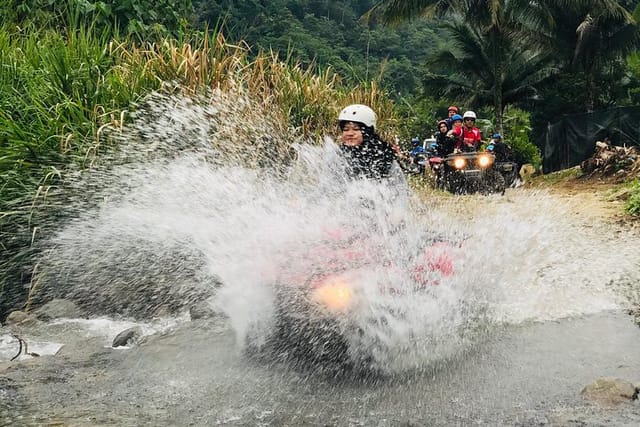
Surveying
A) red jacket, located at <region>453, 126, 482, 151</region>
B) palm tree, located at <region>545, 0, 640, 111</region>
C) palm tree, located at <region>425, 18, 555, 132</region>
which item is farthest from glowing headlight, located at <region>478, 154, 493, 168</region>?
palm tree, located at <region>425, 18, 555, 132</region>

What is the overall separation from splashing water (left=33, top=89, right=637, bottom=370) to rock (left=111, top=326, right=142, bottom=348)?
715 millimetres

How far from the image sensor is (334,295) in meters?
4.01

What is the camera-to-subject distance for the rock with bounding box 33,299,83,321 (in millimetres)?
5742

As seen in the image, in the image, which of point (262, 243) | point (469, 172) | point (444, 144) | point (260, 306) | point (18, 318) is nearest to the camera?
point (260, 306)

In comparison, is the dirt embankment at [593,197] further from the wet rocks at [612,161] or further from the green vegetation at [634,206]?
the wet rocks at [612,161]

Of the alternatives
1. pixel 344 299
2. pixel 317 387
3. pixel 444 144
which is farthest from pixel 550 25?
pixel 317 387

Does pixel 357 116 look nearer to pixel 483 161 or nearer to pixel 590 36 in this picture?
pixel 483 161

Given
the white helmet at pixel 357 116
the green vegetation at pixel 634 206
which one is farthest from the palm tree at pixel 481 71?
→ the white helmet at pixel 357 116

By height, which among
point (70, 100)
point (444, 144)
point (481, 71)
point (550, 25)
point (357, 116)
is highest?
point (481, 71)

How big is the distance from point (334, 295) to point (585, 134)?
15595 millimetres

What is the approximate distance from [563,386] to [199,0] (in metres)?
33.9

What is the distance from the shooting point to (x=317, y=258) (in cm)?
423

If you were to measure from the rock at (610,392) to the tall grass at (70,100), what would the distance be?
4343 millimetres

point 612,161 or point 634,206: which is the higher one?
point 612,161
